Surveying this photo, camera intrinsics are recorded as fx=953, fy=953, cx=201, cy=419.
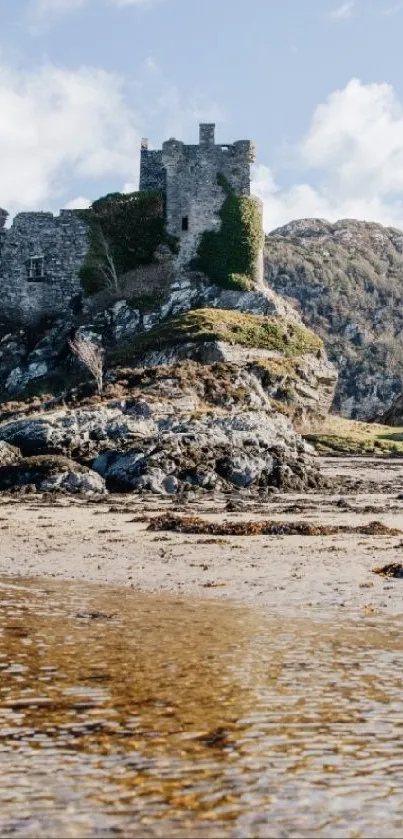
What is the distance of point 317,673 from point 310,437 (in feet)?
130

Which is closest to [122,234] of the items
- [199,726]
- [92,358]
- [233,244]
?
[233,244]

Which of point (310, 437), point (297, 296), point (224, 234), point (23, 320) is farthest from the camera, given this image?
point (297, 296)

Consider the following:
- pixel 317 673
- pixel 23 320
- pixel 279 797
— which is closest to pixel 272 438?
pixel 317 673

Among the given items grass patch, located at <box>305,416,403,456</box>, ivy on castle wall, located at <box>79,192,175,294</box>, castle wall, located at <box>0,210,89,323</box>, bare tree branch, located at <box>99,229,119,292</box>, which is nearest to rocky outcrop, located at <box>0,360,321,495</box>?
grass patch, located at <box>305,416,403,456</box>

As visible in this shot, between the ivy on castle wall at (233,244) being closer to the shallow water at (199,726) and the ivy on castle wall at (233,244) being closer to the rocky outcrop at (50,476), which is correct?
the rocky outcrop at (50,476)

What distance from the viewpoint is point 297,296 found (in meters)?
121

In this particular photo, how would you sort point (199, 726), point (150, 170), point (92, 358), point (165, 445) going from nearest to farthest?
1. point (199, 726)
2. point (165, 445)
3. point (92, 358)
4. point (150, 170)

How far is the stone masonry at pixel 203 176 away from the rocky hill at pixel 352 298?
148ft

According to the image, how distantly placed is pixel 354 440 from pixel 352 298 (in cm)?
7818

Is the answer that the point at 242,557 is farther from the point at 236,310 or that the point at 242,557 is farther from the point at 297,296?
the point at 297,296

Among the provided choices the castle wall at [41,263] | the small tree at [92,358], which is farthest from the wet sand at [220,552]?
the castle wall at [41,263]

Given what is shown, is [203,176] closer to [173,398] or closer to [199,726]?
[173,398]

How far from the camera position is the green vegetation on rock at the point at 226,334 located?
4928 cm

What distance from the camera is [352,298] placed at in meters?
124
